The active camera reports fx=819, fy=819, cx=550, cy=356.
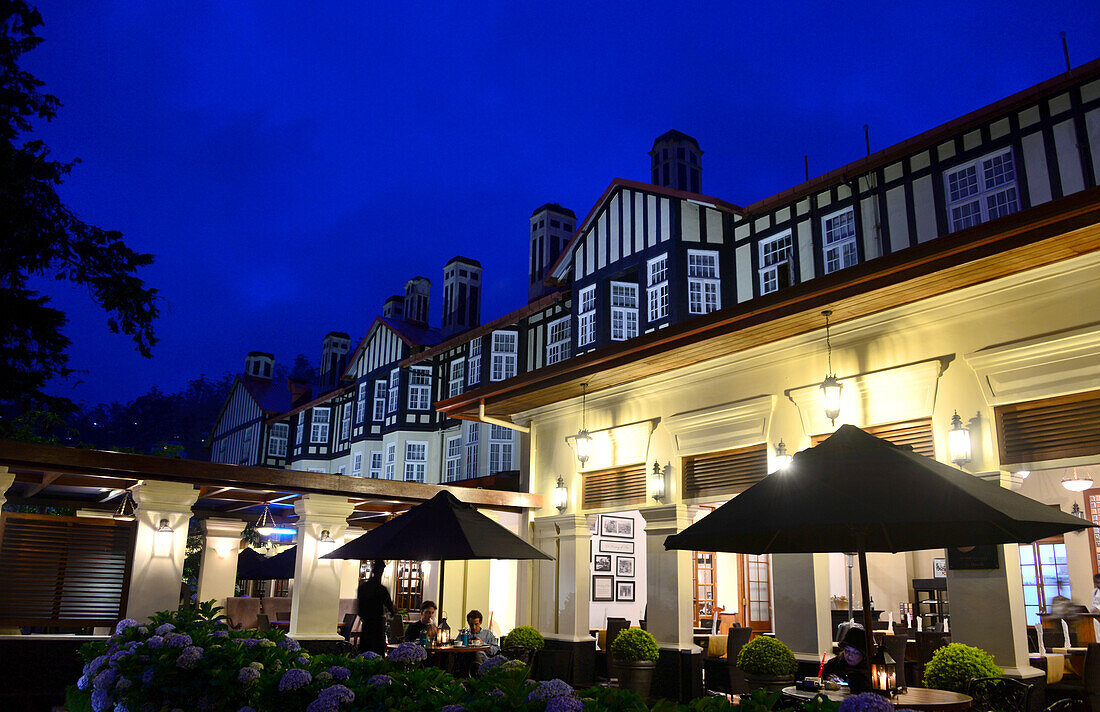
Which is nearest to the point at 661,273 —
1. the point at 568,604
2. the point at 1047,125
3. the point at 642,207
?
the point at 642,207

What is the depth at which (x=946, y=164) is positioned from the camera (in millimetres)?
14453

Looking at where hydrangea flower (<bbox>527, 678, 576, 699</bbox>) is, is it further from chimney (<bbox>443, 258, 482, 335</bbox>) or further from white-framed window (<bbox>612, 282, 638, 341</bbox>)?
chimney (<bbox>443, 258, 482, 335</bbox>)

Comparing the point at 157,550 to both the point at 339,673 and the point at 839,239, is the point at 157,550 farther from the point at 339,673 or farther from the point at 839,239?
the point at 839,239

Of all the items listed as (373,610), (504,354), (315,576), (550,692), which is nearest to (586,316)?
(504,354)

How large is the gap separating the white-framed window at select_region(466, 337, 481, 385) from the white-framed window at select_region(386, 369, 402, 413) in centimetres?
414

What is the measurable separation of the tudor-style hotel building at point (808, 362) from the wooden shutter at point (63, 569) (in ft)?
16.9

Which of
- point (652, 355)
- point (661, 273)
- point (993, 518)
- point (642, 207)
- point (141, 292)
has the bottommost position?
point (993, 518)

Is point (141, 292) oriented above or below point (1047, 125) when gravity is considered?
below

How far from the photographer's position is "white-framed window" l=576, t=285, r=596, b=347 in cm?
2081

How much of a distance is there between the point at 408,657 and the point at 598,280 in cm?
1608

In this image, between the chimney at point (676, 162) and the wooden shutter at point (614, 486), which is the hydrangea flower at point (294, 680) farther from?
the chimney at point (676, 162)

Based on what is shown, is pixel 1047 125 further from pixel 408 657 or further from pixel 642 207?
pixel 408 657

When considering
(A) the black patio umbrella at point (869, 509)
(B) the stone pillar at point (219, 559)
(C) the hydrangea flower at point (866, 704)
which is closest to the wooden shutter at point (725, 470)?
(A) the black patio umbrella at point (869, 509)

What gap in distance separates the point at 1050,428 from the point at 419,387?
23.7 m
